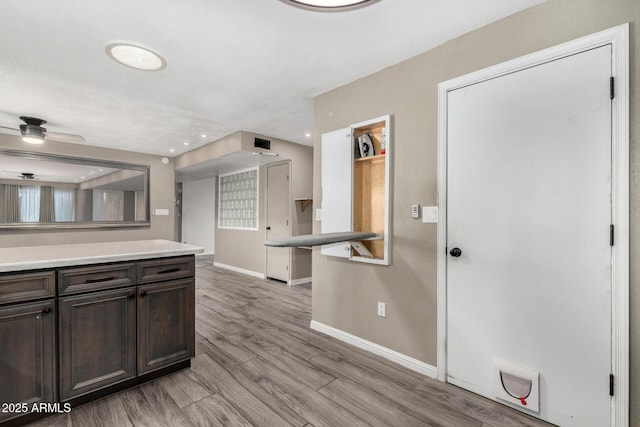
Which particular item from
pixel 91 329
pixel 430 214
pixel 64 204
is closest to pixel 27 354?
pixel 91 329

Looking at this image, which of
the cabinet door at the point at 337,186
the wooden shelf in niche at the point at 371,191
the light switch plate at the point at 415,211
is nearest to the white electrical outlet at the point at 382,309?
the wooden shelf in niche at the point at 371,191

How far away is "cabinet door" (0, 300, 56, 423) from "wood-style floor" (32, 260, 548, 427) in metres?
0.21

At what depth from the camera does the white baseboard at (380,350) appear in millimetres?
2146

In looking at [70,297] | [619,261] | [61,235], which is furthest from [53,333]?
[61,235]

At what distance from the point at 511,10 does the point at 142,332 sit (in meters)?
3.18

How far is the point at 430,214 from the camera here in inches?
85.0

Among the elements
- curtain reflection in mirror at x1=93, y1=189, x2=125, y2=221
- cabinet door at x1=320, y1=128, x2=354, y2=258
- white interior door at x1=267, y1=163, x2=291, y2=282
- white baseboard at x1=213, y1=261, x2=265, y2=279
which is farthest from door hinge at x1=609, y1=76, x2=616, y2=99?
curtain reflection in mirror at x1=93, y1=189, x2=125, y2=221

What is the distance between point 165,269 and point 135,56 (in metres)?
1.68

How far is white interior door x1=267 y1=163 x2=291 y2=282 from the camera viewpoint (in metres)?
5.07

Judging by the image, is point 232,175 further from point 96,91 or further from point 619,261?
point 619,261

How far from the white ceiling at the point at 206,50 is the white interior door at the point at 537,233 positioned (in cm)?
59

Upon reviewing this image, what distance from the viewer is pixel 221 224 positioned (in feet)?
21.9

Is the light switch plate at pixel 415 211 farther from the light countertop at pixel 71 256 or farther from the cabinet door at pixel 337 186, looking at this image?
the light countertop at pixel 71 256

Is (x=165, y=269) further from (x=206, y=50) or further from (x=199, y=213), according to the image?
(x=199, y=213)
